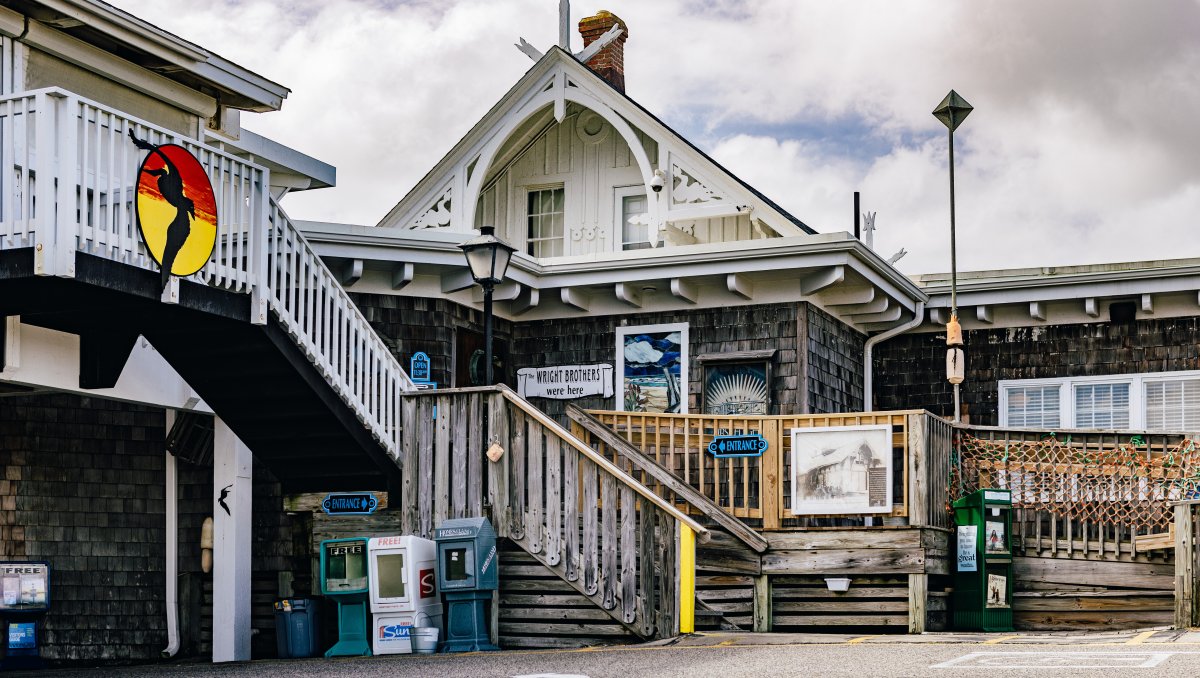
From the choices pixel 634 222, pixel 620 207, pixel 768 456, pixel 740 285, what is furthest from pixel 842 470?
pixel 620 207

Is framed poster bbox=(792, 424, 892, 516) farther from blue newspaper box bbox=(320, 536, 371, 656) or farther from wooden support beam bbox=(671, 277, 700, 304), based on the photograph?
blue newspaper box bbox=(320, 536, 371, 656)

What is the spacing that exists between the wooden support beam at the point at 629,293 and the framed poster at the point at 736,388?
1.12 metres

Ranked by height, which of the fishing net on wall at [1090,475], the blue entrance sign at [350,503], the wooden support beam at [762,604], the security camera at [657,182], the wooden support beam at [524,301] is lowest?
the wooden support beam at [762,604]

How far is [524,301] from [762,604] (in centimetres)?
567

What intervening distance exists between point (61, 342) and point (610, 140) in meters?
9.54

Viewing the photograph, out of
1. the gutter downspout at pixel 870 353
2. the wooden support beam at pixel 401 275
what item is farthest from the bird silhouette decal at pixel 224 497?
the gutter downspout at pixel 870 353

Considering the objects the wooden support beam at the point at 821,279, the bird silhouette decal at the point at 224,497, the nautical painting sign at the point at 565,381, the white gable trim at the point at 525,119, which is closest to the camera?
the bird silhouette decal at the point at 224,497

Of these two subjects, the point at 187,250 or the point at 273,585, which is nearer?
the point at 187,250

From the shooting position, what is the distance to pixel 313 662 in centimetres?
1258

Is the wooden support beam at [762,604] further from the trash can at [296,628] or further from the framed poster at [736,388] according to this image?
the trash can at [296,628]

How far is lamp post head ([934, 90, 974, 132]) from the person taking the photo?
18672 mm

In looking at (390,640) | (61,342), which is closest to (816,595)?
(390,640)

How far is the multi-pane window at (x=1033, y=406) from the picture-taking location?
1844 cm

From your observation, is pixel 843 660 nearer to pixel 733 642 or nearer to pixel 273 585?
pixel 733 642
